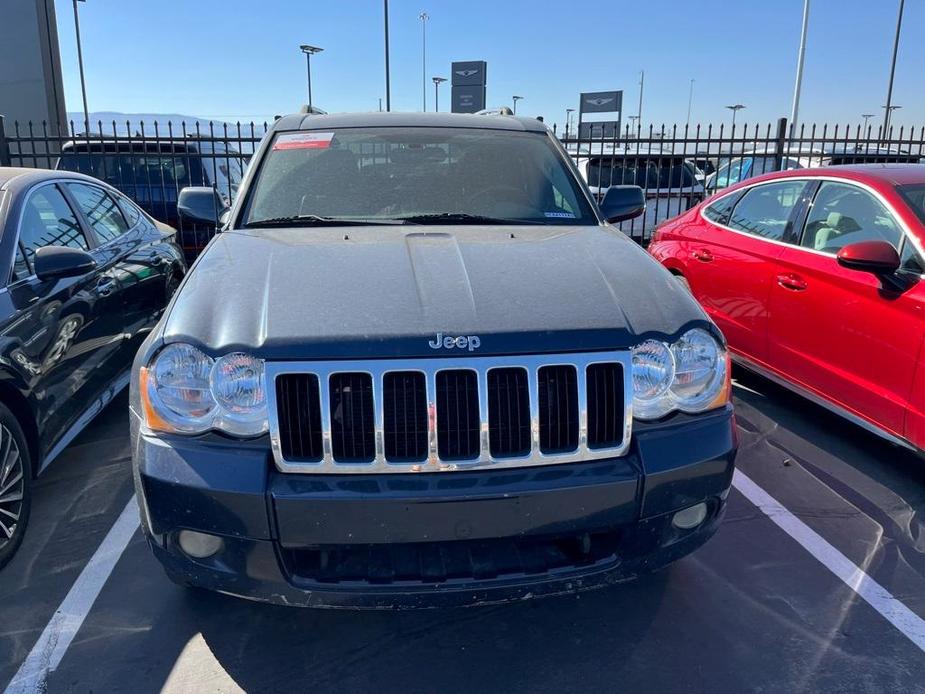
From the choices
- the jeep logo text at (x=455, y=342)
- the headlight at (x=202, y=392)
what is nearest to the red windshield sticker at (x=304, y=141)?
the headlight at (x=202, y=392)

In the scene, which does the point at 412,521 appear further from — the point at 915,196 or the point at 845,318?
the point at 915,196

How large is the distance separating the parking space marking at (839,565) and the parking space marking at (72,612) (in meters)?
3.02

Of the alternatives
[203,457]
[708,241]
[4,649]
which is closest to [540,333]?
[203,457]

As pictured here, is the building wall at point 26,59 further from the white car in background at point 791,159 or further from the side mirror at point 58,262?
the side mirror at point 58,262

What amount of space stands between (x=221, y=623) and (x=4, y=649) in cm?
74

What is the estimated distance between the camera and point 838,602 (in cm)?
287

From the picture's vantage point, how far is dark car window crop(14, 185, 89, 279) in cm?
361

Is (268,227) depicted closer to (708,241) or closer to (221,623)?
(221,623)

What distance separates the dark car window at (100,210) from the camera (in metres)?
4.52

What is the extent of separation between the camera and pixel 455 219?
11.1 feet

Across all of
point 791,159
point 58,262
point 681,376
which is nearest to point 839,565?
point 681,376

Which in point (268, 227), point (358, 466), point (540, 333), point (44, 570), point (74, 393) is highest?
point (268, 227)

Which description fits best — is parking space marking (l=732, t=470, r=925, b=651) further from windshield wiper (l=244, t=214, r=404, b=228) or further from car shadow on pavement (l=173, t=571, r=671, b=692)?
windshield wiper (l=244, t=214, r=404, b=228)

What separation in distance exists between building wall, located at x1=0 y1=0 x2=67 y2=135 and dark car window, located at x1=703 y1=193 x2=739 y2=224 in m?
14.7
